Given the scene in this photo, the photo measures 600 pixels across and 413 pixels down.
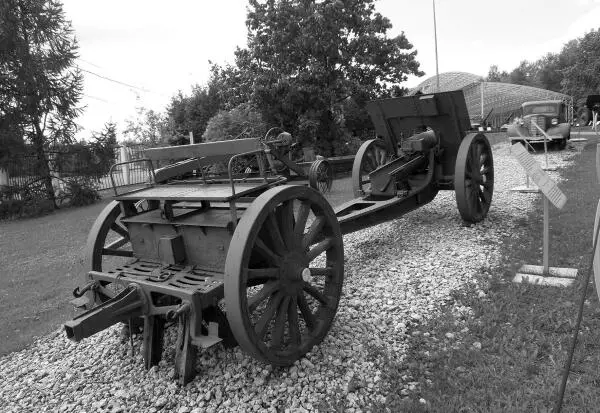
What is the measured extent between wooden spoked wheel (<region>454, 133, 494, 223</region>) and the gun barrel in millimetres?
4547

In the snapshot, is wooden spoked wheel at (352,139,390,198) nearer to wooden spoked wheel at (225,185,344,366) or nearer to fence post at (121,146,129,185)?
wooden spoked wheel at (225,185,344,366)

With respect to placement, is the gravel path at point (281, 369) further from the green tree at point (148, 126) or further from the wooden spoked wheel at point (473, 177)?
the green tree at point (148, 126)

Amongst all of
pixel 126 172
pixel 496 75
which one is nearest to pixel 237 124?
pixel 126 172

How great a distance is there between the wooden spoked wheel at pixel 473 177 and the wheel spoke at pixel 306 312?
3.60 m

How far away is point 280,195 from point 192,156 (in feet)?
4.15

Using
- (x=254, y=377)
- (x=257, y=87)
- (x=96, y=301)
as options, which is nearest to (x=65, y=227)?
(x=257, y=87)

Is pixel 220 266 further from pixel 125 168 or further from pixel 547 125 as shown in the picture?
pixel 125 168

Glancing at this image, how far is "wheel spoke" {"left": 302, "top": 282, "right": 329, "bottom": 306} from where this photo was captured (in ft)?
11.0

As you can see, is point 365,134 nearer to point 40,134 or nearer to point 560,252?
point 40,134

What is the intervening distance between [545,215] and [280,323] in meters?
3.01

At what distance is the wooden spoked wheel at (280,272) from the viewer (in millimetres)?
2822

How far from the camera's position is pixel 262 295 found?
304cm

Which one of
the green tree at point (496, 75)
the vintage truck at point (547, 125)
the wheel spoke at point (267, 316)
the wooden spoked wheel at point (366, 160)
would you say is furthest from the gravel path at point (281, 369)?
the green tree at point (496, 75)

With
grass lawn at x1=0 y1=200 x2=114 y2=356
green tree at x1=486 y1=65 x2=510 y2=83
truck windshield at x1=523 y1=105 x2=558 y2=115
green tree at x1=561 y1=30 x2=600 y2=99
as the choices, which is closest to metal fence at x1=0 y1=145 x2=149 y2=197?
grass lawn at x1=0 y1=200 x2=114 y2=356
